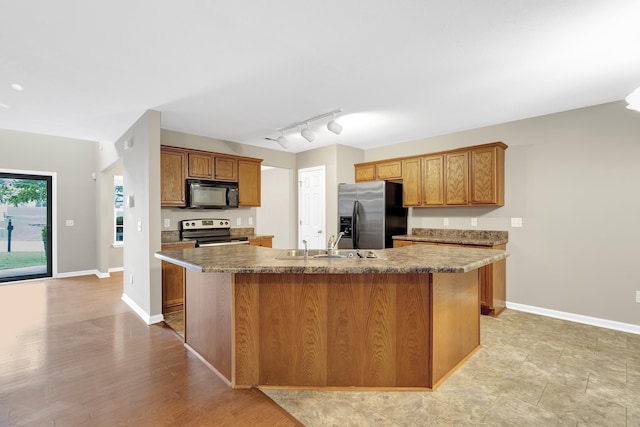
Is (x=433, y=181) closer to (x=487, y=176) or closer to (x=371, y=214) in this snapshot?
(x=487, y=176)

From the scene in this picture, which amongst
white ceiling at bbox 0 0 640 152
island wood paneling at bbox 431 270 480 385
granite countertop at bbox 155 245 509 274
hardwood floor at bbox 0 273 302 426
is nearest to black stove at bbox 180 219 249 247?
hardwood floor at bbox 0 273 302 426

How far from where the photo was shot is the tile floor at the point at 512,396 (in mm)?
1908

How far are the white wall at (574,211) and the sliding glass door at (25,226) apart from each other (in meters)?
7.68

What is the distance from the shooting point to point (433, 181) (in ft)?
15.1

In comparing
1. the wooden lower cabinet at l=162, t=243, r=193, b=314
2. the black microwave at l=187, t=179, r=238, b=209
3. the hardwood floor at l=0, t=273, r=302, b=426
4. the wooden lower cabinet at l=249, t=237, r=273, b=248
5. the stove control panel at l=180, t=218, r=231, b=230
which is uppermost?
the black microwave at l=187, t=179, r=238, b=209

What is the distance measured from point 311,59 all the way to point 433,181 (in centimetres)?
282

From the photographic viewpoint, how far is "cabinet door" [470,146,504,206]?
401 centimetres

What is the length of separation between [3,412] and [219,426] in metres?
1.41

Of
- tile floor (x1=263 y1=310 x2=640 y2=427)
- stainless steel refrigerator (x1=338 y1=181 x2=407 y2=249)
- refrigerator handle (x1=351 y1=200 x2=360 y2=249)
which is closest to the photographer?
tile floor (x1=263 y1=310 x2=640 y2=427)

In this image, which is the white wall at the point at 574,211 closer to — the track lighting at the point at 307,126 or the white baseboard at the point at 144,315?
the track lighting at the point at 307,126

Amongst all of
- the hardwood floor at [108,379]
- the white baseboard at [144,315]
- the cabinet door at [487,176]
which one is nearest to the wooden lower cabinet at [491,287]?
the cabinet door at [487,176]

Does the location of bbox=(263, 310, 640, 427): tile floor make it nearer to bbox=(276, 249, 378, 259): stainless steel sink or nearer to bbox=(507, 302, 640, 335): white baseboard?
bbox=(507, 302, 640, 335): white baseboard

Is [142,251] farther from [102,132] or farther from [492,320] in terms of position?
[492,320]

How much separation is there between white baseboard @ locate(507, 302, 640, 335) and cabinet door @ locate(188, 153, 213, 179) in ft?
14.9
